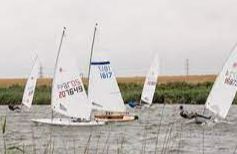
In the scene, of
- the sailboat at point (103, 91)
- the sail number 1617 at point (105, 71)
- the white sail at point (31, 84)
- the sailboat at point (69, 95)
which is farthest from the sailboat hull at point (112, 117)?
the white sail at point (31, 84)

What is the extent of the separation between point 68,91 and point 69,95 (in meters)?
0.22

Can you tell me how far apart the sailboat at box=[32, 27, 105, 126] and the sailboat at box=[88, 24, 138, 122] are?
158 cm

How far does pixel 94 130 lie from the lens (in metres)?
36.4

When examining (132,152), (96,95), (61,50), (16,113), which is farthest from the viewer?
(16,113)

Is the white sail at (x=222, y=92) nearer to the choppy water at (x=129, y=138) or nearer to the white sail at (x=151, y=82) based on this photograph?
the choppy water at (x=129, y=138)

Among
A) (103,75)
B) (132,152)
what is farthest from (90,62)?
(132,152)

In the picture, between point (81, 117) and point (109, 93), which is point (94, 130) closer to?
point (81, 117)

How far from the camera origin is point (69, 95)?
36656 millimetres

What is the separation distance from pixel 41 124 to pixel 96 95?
12.0ft

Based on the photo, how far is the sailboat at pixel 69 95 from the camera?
36.4 m

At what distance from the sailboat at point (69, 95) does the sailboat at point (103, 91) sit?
1578 mm

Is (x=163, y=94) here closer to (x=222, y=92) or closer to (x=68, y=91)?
(x=222, y=92)

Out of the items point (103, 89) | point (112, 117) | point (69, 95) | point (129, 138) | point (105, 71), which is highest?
point (105, 71)

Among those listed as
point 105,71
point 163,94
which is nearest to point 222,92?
point 105,71
